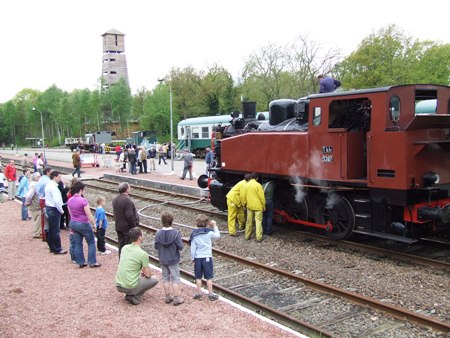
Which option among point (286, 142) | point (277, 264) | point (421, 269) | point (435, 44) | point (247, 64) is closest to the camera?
point (421, 269)

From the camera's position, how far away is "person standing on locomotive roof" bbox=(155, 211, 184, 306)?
651cm

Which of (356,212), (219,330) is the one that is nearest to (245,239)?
(356,212)

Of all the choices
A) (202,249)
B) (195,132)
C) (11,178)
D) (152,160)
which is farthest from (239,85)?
(202,249)

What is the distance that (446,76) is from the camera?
4425 centimetres

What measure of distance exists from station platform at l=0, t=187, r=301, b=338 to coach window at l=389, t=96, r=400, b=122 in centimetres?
465

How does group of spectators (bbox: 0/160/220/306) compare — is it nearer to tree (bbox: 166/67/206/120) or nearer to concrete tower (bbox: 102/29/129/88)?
tree (bbox: 166/67/206/120)

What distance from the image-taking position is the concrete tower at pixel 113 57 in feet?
308

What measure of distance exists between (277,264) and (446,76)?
4238 cm

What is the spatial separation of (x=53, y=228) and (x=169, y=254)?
154 inches

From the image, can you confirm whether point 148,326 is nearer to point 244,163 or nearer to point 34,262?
point 34,262

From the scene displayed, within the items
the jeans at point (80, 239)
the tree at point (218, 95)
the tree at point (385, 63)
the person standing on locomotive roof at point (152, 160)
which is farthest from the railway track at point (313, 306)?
the tree at point (218, 95)

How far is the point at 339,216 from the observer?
9773 mm

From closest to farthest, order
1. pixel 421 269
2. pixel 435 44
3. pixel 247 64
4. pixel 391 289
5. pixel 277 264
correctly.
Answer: pixel 391 289 → pixel 421 269 → pixel 277 264 → pixel 435 44 → pixel 247 64

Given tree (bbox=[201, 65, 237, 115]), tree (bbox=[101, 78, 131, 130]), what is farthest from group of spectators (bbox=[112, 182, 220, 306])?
tree (bbox=[101, 78, 131, 130])
